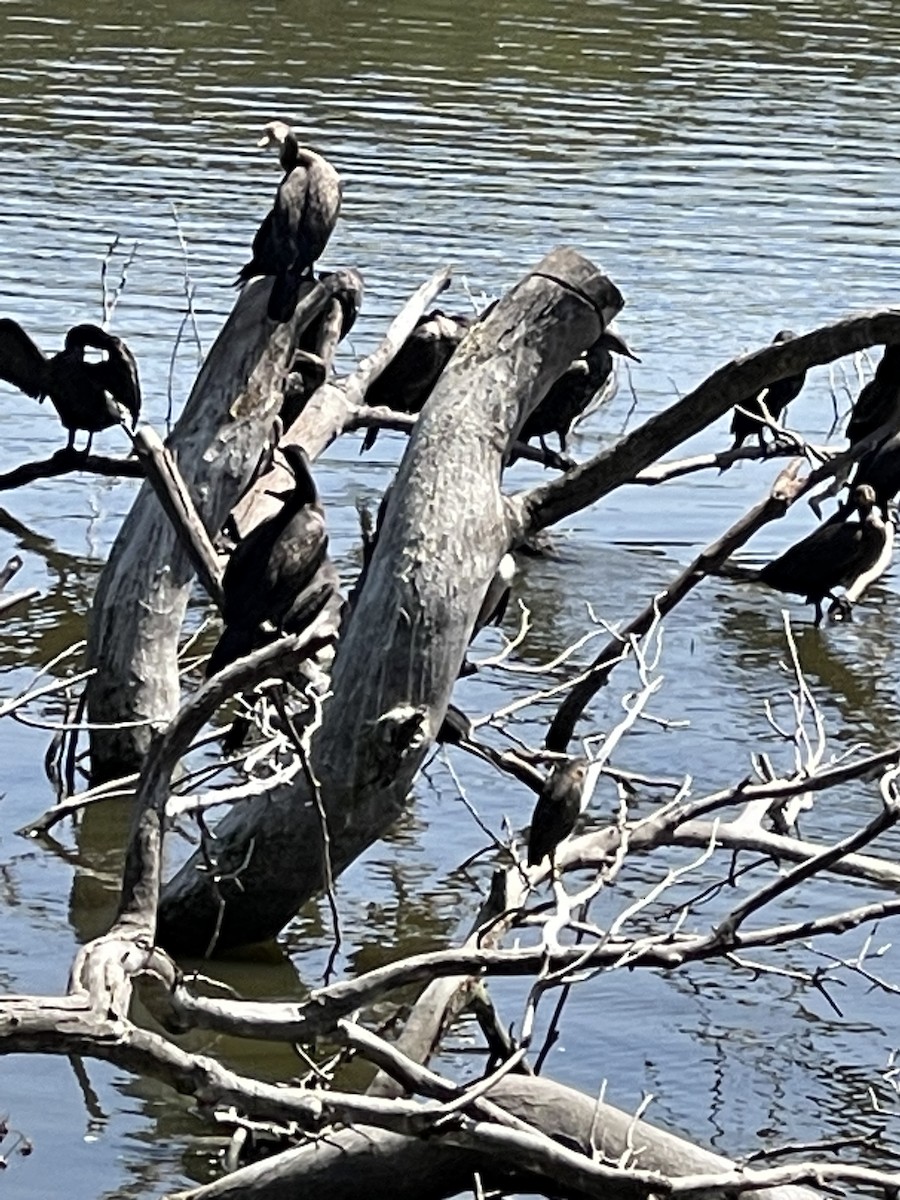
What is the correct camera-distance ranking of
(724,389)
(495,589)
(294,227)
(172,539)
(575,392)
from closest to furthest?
→ (724,389), (495,589), (172,539), (294,227), (575,392)

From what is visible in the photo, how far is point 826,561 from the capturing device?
8695mm

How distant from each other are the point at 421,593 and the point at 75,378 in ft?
12.8

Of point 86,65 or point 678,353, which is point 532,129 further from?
point 678,353

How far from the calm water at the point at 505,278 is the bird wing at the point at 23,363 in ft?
2.16

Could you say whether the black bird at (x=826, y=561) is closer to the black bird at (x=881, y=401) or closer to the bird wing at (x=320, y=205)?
the black bird at (x=881, y=401)

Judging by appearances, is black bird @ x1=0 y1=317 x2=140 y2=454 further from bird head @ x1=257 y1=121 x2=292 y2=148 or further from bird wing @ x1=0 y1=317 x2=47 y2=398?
bird head @ x1=257 y1=121 x2=292 y2=148

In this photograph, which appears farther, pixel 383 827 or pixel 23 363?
pixel 23 363

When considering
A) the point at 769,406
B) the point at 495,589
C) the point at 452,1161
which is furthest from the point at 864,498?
the point at 452,1161

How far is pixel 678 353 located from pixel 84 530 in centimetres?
379

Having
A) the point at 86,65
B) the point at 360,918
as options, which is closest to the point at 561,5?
Answer: the point at 86,65

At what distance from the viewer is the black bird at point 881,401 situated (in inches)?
228

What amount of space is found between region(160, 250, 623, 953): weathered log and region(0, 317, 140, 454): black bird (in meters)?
3.39

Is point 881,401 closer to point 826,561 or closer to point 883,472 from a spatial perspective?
point 883,472

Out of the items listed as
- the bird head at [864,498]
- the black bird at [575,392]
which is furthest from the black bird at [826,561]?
the black bird at [575,392]
